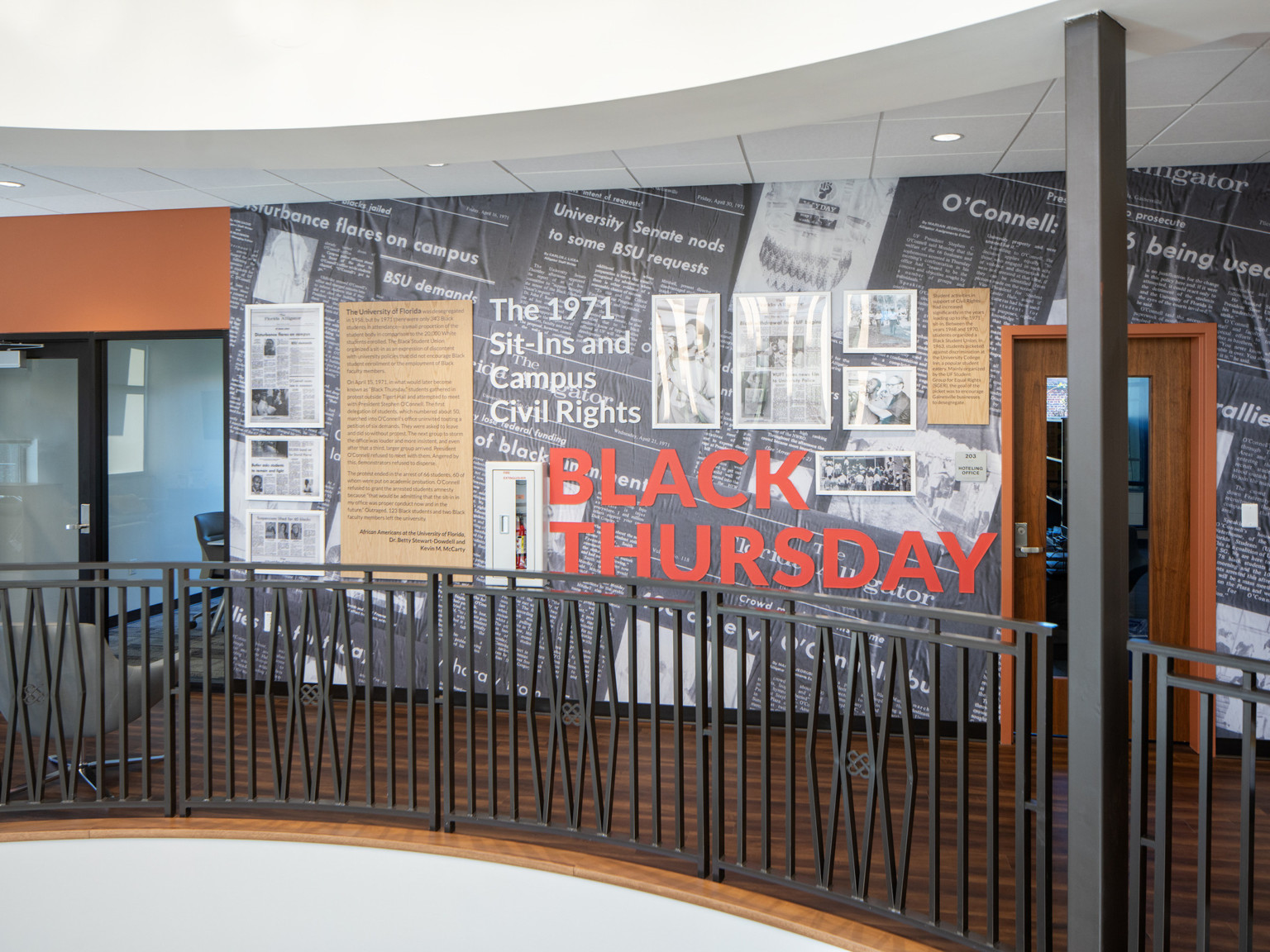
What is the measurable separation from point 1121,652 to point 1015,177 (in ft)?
9.83

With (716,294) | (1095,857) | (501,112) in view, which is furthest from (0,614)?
(1095,857)

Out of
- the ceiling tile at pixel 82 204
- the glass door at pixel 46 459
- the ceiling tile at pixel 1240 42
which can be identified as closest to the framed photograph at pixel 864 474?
the ceiling tile at pixel 1240 42

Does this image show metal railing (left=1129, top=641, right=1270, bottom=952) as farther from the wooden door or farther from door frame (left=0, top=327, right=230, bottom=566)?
door frame (left=0, top=327, right=230, bottom=566)

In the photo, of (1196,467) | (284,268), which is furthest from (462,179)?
(1196,467)

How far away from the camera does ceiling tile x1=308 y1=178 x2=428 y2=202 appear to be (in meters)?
4.70

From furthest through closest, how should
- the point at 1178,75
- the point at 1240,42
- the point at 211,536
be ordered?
the point at 211,536, the point at 1178,75, the point at 1240,42

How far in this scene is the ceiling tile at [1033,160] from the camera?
4070 millimetres

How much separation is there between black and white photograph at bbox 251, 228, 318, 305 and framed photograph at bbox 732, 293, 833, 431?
249 centimetres

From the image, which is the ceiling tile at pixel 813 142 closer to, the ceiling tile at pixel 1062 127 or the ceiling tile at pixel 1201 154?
the ceiling tile at pixel 1062 127

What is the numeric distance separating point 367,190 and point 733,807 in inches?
144

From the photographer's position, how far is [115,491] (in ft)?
19.1

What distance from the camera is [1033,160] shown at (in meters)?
4.20

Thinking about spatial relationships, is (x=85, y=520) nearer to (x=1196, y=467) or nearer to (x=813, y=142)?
(x=813, y=142)

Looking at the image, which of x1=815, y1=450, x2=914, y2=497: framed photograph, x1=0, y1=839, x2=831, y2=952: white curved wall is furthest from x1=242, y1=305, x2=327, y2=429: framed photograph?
x1=815, y1=450, x2=914, y2=497: framed photograph
